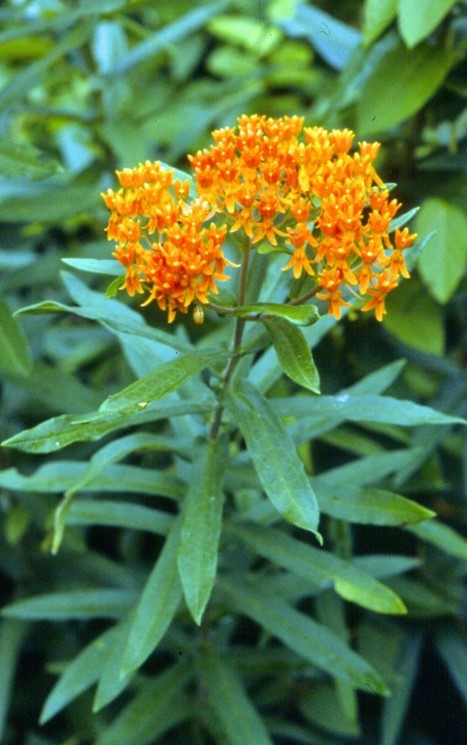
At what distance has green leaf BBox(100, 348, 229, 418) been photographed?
1.35 metres

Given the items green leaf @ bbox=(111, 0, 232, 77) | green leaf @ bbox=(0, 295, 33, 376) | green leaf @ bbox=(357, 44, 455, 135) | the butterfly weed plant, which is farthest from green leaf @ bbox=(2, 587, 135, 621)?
green leaf @ bbox=(111, 0, 232, 77)

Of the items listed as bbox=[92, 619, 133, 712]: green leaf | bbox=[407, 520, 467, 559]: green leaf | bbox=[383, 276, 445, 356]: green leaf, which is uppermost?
bbox=[383, 276, 445, 356]: green leaf

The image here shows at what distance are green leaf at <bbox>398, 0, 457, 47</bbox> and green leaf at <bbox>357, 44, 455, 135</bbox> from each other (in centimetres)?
21

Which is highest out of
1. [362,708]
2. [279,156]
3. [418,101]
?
[279,156]

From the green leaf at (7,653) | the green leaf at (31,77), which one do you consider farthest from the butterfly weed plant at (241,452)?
the green leaf at (31,77)

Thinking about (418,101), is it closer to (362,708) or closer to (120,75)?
(120,75)

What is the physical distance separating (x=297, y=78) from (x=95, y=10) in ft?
5.68

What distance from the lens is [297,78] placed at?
12.8 feet

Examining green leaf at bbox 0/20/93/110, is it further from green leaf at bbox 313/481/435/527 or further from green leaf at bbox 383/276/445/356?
green leaf at bbox 313/481/435/527

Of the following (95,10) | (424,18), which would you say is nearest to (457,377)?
(424,18)

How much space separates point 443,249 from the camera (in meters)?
2.29

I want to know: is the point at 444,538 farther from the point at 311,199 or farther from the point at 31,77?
the point at 31,77

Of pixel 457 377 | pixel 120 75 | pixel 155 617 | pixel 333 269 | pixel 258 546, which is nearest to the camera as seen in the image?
pixel 333 269

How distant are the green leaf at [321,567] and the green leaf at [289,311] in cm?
60
